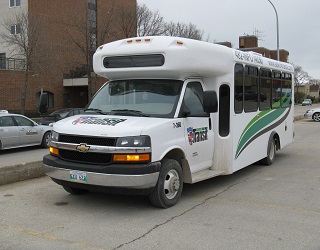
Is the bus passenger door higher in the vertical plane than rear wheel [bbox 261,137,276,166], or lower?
higher

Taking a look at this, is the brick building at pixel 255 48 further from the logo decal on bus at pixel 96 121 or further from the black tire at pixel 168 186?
the logo decal on bus at pixel 96 121

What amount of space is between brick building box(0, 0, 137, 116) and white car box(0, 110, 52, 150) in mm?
13062

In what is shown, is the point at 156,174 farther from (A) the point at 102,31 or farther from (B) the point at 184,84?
(A) the point at 102,31

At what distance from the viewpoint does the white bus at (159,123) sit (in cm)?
547

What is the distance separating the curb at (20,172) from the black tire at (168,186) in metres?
3.37

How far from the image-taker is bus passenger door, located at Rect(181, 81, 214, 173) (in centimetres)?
641

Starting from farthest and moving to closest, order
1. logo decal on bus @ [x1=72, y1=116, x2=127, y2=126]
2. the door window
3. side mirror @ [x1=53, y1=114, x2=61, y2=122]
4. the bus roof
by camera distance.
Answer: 1. side mirror @ [x1=53, y1=114, x2=61, y2=122]
2. the door window
3. the bus roof
4. logo decal on bus @ [x1=72, y1=116, x2=127, y2=126]

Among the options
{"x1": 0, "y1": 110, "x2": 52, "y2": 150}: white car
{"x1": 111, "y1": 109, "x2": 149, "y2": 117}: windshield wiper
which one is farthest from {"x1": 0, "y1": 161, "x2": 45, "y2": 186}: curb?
{"x1": 0, "y1": 110, "x2": 52, "y2": 150}: white car

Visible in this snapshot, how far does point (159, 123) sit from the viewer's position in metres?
5.75

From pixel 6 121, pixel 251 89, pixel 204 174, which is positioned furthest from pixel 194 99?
pixel 6 121

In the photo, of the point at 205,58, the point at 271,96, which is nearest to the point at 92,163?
the point at 205,58

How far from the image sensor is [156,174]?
18.3 ft

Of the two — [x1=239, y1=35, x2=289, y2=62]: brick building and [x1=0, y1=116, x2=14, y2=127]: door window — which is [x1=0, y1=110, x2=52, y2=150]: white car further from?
[x1=239, y1=35, x2=289, y2=62]: brick building

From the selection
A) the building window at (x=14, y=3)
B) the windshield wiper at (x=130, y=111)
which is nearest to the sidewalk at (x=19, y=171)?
the windshield wiper at (x=130, y=111)
